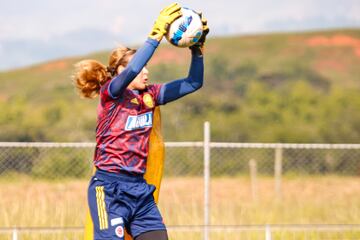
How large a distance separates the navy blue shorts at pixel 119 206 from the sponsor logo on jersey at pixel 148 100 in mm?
484

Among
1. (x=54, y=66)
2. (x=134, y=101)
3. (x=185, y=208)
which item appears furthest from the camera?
(x=54, y=66)

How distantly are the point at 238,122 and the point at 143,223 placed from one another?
61.8 feet

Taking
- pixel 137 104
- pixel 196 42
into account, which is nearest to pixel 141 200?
pixel 137 104

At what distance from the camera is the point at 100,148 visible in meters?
5.00

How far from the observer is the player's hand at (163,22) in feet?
16.2

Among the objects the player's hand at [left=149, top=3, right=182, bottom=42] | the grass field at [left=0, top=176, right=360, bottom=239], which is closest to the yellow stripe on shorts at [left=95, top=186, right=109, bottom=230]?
the player's hand at [left=149, top=3, right=182, bottom=42]

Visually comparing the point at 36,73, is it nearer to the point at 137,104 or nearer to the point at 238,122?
the point at 238,122

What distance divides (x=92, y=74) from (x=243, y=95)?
44724 mm

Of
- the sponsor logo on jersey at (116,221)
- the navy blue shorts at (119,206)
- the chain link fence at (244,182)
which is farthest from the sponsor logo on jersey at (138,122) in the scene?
the chain link fence at (244,182)

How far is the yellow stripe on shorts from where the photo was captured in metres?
4.90

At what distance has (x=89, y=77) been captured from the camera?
16.8 ft

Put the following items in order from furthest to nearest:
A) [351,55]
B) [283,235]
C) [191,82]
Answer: [351,55] < [283,235] < [191,82]

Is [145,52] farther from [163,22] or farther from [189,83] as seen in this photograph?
[189,83]

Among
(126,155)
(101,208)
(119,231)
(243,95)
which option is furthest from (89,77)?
(243,95)
